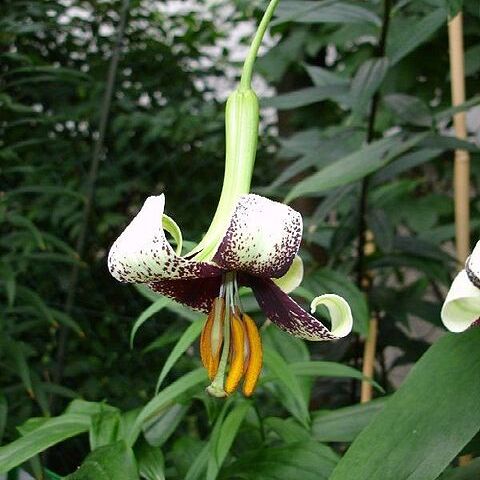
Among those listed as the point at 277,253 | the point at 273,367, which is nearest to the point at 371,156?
the point at 273,367

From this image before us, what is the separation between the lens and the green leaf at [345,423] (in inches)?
22.4

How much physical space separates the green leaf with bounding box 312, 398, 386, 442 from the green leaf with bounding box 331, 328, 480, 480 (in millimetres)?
166

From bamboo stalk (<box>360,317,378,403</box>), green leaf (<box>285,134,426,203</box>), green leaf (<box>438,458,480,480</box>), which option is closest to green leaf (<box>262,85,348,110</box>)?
green leaf (<box>285,134,426,203</box>)

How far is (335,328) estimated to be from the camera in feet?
1.29

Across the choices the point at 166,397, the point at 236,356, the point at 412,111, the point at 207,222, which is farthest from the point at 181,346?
the point at 207,222

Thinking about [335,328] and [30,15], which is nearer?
[335,328]

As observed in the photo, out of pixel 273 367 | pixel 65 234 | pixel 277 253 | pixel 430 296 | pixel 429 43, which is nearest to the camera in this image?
pixel 277 253

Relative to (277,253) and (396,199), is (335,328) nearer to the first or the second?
(277,253)

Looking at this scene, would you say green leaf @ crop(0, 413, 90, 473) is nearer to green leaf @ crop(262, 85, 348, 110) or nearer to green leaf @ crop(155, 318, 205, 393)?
green leaf @ crop(155, 318, 205, 393)

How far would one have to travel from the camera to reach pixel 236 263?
1.24 feet

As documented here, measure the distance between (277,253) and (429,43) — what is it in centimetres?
74

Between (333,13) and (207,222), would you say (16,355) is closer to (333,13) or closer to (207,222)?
(333,13)

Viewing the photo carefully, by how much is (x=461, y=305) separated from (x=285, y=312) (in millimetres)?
111

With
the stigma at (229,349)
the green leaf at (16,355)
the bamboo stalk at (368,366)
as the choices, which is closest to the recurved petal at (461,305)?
the stigma at (229,349)
